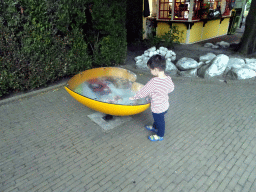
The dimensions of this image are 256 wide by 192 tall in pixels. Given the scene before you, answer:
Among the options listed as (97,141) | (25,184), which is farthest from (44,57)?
(25,184)

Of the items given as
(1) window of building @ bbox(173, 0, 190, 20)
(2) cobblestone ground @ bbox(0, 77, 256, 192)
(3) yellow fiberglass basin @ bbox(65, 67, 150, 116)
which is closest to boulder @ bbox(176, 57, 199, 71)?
(2) cobblestone ground @ bbox(0, 77, 256, 192)

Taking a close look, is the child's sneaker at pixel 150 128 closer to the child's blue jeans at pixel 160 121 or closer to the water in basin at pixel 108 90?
the child's blue jeans at pixel 160 121

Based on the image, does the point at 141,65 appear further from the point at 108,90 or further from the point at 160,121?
the point at 160,121

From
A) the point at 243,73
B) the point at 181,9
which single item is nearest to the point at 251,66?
the point at 243,73

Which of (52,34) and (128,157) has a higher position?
(52,34)

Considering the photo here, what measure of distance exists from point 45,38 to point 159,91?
404 centimetres

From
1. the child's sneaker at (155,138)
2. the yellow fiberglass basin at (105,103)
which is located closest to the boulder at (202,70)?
the yellow fiberglass basin at (105,103)

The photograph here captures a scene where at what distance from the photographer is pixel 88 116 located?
4.43 meters

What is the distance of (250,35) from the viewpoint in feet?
28.7

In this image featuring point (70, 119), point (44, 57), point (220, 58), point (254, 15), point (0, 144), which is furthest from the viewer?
point (254, 15)

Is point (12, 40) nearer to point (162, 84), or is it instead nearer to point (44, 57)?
point (44, 57)

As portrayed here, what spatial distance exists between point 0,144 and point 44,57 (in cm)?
291

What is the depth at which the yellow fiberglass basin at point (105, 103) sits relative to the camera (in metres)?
3.51

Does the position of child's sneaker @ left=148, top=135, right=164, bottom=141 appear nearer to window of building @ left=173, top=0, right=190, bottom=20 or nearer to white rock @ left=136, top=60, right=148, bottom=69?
white rock @ left=136, top=60, right=148, bottom=69
